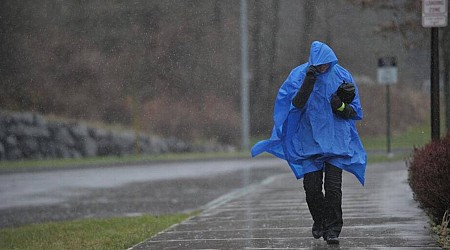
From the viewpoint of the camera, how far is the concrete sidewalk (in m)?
8.08

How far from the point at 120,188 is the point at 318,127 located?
11791 millimetres

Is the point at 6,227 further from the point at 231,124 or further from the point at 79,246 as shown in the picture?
the point at 231,124

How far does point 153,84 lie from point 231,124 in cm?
323

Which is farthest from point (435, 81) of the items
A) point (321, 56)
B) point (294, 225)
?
point (321, 56)

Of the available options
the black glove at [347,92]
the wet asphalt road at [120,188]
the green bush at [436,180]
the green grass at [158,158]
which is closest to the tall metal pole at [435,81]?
the green bush at [436,180]

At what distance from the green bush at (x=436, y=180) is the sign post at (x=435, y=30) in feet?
5.37

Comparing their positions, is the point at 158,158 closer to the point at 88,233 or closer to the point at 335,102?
the point at 88,233

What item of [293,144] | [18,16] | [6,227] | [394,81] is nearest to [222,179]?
[394,81]

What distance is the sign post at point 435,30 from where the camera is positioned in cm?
976

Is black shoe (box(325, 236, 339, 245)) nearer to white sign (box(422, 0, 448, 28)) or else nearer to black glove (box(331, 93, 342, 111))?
black glove (box(331, 93, 342, 111))

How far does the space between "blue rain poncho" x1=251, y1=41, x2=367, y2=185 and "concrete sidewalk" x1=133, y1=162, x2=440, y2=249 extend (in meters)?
0.65

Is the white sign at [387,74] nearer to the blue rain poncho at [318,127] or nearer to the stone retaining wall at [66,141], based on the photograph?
the stone retaining wall at [66,141]

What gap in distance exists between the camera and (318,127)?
7.78 meters

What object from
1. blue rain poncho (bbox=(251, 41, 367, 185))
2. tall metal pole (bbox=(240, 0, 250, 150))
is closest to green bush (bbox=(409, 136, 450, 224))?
blue rain poncho (bbox=(251, 41, 367, 185))
